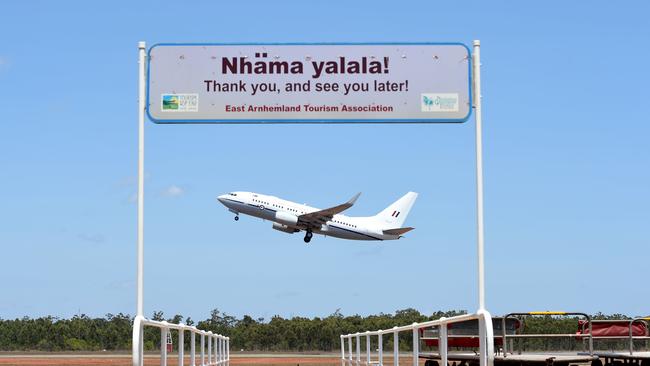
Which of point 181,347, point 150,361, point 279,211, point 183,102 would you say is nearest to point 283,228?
point 279,211

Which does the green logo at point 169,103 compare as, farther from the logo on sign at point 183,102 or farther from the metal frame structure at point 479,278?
the metal frame structure at point 479,278

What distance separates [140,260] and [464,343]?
25.9 ft

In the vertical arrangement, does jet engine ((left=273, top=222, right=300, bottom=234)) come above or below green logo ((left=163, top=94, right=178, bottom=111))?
above

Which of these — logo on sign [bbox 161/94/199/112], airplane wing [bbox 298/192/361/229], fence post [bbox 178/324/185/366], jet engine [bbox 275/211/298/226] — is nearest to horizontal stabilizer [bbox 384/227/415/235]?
airplane wing [bbox 298/192/361/229]

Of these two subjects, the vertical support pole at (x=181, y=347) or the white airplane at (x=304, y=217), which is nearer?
the vertical support pole at (x=181, y=347)

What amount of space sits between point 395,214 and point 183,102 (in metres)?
91.1

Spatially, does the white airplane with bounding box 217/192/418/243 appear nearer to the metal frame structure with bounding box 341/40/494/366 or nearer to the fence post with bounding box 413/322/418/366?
the fence post with bounding box 413/322/418/366

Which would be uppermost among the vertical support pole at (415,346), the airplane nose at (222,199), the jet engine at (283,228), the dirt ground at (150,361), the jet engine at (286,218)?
the airplane nose at (222,199)

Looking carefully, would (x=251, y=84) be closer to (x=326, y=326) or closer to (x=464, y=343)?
(x=464, y=343)

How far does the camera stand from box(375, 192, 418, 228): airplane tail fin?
99625 millimetres

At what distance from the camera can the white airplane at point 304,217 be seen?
78.4 meters

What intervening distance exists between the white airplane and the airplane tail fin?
6.42 m

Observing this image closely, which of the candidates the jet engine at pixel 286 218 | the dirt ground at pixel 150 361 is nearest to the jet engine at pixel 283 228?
the jet engine at pixel 286 218

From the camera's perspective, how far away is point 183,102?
998cm
